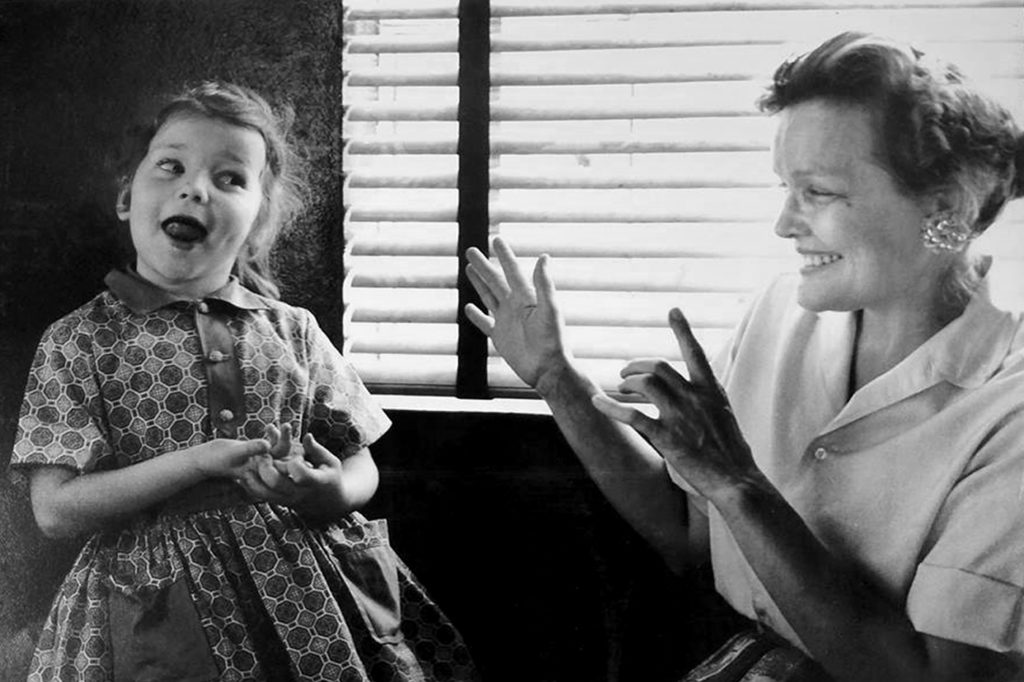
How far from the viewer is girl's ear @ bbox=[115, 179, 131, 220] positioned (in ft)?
4.14

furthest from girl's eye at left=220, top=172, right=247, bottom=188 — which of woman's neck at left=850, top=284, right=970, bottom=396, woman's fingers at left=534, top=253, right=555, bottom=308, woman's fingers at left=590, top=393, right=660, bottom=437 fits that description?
woman's neck at left=850, top=284, right=970, bottom=396

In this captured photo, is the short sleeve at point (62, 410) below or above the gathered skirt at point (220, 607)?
above

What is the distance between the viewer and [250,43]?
1.29 meters

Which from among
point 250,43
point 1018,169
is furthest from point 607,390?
point 250,43

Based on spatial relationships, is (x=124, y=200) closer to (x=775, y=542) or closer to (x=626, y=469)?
(x=626, y=469)

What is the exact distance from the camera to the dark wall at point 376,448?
4.19 feet

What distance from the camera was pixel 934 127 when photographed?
1.12m

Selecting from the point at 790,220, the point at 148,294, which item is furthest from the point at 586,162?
the point at 148,294

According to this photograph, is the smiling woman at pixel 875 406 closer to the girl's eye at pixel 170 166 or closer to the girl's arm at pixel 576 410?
the girl's arm at pixel 576 410

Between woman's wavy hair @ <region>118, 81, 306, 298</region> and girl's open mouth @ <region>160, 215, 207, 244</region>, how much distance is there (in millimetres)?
61

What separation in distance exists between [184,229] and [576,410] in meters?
0.55

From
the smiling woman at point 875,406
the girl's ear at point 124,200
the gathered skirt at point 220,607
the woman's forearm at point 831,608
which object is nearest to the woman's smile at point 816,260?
the smiling woman at point 875,406

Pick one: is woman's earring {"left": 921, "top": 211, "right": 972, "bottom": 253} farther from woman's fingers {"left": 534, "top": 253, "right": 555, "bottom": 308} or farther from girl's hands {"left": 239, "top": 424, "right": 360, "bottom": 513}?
girl's hands {"left": 239, "top": 424, "right": 360, "bottom": 513}

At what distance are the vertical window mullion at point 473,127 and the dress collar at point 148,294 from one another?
289mm
